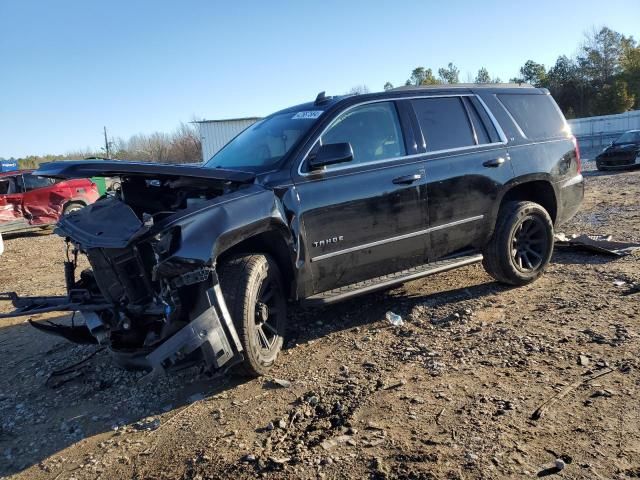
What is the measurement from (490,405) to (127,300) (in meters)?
2.58

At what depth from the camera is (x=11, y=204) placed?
43.3 ft

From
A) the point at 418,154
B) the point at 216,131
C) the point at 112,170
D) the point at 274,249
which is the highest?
the point at 216,131

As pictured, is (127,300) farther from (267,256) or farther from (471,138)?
(471,138)

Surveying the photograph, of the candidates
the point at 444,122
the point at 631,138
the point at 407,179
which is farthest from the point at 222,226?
the point at 631,138

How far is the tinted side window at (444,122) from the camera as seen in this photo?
498 cm

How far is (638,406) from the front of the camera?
321 centimetres

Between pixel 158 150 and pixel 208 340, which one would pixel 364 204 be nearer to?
pixel 208 340

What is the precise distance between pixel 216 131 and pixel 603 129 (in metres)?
26.9

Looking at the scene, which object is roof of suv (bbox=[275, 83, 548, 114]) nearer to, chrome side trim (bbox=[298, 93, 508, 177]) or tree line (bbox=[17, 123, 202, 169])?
chrome side trim (bbox=[298, 93, 508, 177])

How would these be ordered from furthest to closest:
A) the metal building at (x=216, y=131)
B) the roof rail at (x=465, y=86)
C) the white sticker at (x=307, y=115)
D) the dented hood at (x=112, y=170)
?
the metal building at (x=216, y=131) < the roof rail at (x=465, y=86) < the white sticker at (x=307, y=115) < the dented hood at (x=112, y=170)

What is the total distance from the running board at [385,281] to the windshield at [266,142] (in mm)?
1168

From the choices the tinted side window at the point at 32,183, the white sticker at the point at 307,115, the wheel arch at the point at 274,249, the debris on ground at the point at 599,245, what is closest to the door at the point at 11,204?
the tinted side window at the point at 32,183

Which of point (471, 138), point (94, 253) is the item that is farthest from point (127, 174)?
point (471, 138)

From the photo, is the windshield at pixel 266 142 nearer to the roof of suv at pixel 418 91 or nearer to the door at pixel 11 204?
the roof of suv at pixel 418 91
